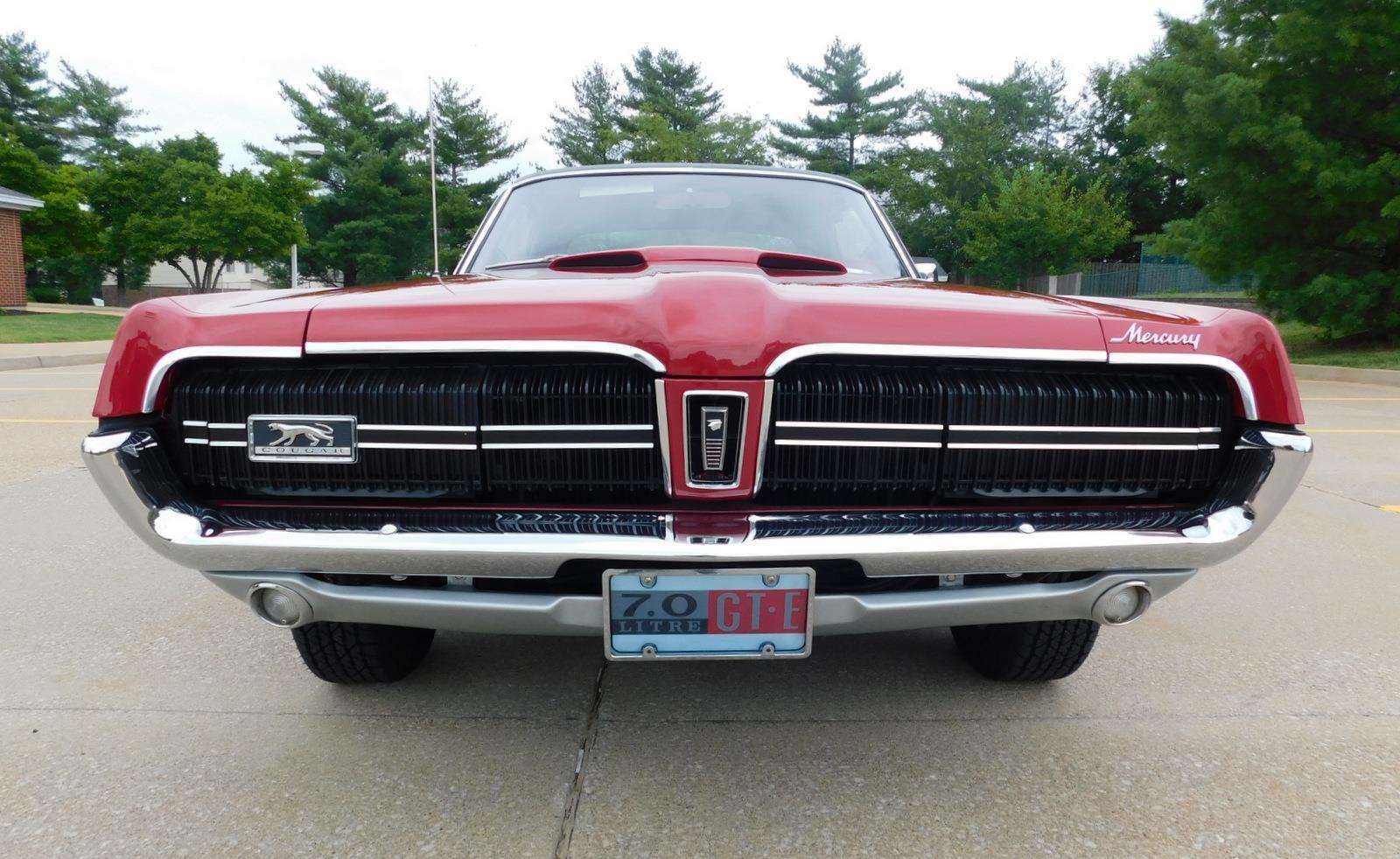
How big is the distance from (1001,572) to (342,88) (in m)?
Answer: 47.6

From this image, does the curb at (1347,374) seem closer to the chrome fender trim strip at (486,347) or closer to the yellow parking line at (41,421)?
the chrome fender trim strip at (486,347)

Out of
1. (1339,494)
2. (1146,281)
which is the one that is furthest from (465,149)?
(1339,494)

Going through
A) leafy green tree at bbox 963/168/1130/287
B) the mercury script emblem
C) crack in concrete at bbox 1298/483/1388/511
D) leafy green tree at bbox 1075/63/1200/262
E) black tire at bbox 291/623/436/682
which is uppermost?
leafy green tree at bbox 1075/63/1200/262

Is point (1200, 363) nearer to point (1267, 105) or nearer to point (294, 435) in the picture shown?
point (294, 435)

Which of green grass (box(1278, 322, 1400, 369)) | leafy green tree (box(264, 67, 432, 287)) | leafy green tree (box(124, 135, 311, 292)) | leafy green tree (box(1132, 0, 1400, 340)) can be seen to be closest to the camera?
green grass (box(1278, 322, 1400, 369))

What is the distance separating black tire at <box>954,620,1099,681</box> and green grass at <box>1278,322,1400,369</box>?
1334 centimetres

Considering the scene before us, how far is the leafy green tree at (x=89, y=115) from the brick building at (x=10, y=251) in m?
23.6

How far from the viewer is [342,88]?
42812 millimetres

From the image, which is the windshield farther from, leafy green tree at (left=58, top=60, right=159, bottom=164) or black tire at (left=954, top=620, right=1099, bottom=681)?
leafy green tree at (left=58, top=60, right=159, bottom=164)

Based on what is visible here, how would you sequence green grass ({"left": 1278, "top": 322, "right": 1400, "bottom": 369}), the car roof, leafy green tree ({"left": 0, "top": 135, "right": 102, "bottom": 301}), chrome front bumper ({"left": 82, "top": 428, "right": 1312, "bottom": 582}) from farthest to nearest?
leafy green tree ({"left": 0, "top": 135, "right": 102, "bottom": 301})
green grass ({"left": 1278, "top": 322, "right": 1400, "bottom": 369})
the car roof
chrome front bumper ({"left": 82, "top": 428, "right": 1312, "bottom": 582})

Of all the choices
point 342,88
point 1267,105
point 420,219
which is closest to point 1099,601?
point 1267,105

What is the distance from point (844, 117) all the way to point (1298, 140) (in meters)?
35.7

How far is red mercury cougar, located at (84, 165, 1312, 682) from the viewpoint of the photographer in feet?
5.60

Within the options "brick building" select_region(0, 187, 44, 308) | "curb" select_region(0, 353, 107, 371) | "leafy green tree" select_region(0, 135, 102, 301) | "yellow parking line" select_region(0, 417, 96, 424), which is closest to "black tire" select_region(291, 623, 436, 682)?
"yellow parking line" select_region(0, 417, 96, 424)
